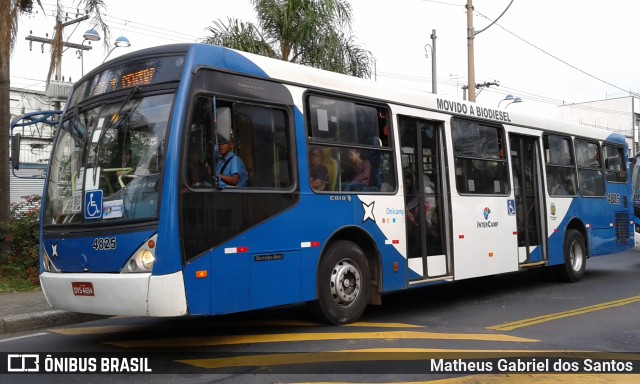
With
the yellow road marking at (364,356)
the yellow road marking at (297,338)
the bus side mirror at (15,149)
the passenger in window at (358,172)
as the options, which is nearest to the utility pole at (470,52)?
the passenger in window at (358,172)

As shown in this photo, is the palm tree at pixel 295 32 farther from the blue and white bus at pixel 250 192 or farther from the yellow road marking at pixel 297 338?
the yellow road marking at pixel 297 338

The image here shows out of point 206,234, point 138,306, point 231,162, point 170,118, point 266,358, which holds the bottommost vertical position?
point 266,358

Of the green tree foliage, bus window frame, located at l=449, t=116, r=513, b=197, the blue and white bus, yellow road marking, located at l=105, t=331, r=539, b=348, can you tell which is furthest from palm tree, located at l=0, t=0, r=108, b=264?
bus window frame, located at l=449, t=116, r=513, b=197

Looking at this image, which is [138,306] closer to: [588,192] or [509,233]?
[509,233]

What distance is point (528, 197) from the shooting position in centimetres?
1180

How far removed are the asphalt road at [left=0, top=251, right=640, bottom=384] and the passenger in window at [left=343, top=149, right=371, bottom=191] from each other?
5.80 ft

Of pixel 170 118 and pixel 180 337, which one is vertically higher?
pixel 170 118

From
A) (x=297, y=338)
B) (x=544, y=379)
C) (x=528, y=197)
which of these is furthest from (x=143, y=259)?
(x=528, y=197)

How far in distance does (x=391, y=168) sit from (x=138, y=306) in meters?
4.10

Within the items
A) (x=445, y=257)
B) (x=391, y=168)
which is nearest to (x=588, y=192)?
(x=445, y=257)

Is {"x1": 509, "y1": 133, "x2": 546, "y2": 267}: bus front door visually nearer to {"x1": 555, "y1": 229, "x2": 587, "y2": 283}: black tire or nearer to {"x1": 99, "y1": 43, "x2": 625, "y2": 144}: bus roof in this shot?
{"x1": 99, "y1": 43, "x2": 625, "y2": 144}: bus roof

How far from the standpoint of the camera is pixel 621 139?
50.5 feet

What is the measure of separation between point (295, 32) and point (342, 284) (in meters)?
9.32

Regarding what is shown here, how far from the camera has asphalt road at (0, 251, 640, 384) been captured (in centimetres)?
605
